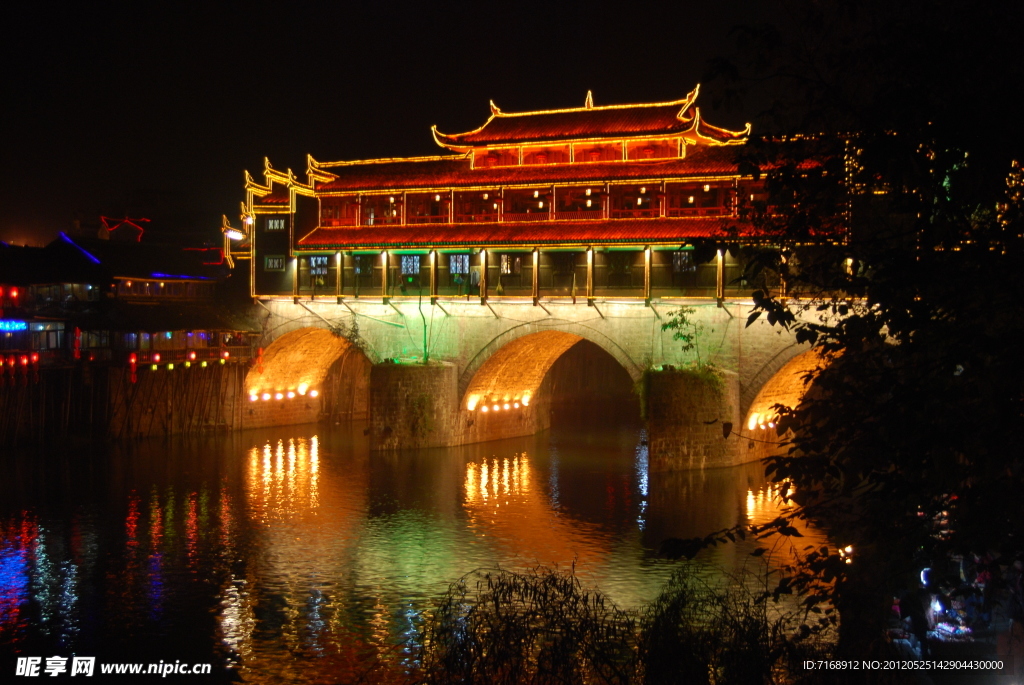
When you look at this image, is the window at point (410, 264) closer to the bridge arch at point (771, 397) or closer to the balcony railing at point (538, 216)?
the balcony railing at point (538, 216)

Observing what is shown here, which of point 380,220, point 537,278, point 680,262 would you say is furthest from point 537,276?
point 380,220

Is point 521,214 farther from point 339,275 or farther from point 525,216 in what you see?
point 339,275

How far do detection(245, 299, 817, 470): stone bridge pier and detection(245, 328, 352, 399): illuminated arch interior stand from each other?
2.7 inches

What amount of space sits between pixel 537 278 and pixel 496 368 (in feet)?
15.4

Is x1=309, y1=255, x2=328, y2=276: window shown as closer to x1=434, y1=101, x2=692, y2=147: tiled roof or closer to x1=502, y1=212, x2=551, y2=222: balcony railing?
x1=434, y1=101, x2=692, y2=147: tiled roof

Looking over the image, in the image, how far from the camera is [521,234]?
3556 centimetres

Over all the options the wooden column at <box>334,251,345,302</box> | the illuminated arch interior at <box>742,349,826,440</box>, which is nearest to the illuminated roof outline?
the wooden column at <box>334,251,345,302</box>

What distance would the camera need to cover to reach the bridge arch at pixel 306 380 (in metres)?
43.0

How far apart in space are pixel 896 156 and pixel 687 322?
24551mm

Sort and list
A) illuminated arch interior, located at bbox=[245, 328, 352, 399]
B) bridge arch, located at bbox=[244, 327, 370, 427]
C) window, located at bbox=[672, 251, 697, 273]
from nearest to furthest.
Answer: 1. window, located at bbox=[672, 251, 697, 273]
2. illuminated arch interior, located at bbox=[245, 328, 352, 399]
3. bridge arch, located at bbox=[244, 327, 370, 427]

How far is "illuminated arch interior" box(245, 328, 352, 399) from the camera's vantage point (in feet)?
140

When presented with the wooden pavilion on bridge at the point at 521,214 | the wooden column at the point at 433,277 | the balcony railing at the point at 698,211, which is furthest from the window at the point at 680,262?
the wooden column at the point at 433,277

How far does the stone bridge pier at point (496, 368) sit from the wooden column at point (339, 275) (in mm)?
598

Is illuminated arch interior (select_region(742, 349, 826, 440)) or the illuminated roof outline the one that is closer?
illuminated arch interior (select_region(742, 349, 826, 440))
